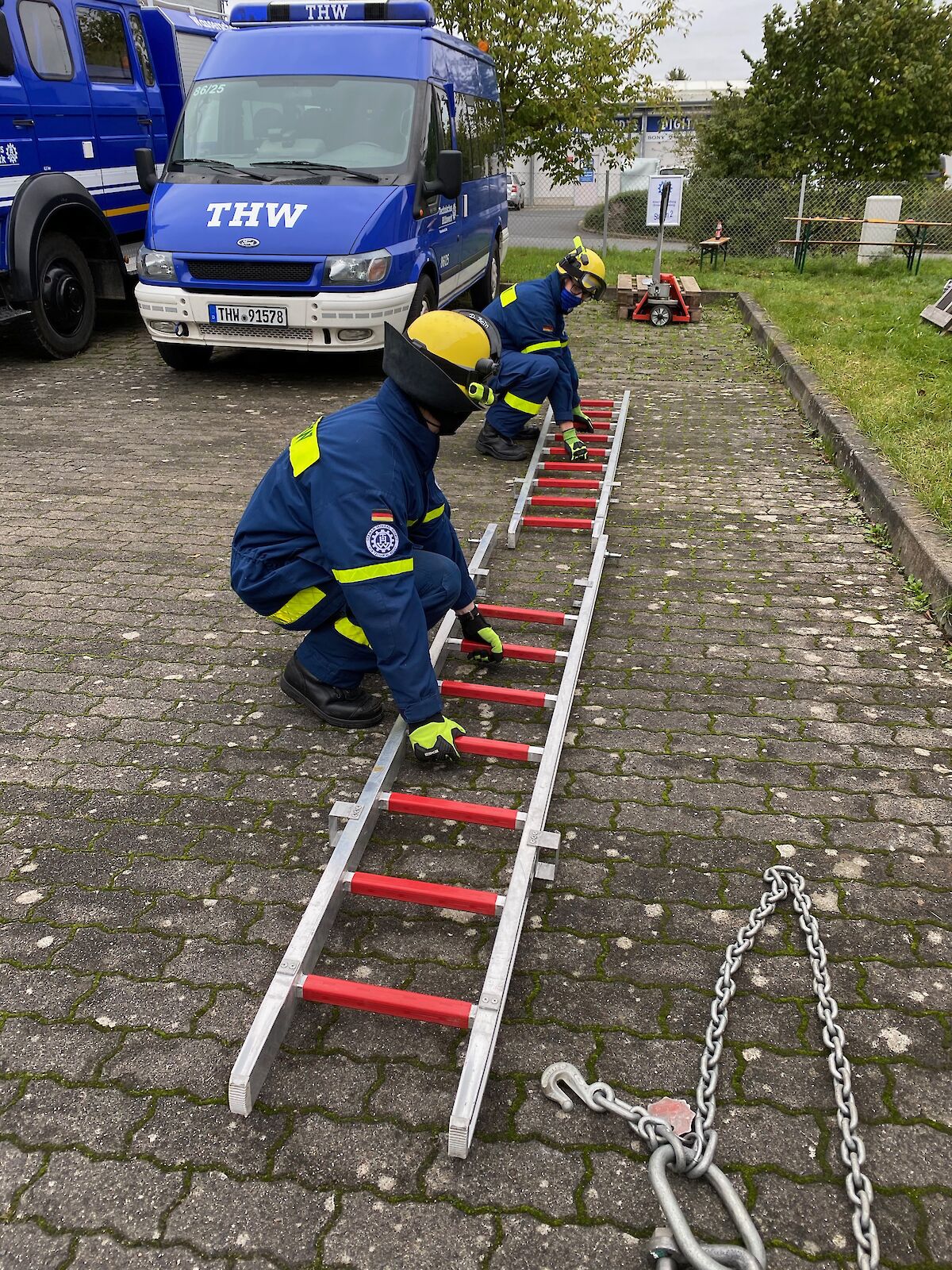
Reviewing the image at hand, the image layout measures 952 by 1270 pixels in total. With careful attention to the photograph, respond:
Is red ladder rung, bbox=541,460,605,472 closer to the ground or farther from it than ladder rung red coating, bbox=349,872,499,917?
closer to the ground

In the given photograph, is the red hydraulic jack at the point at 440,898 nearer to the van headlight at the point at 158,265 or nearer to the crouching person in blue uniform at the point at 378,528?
the crouching person in blue uniform at the point at 378,528

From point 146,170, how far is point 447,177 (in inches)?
112

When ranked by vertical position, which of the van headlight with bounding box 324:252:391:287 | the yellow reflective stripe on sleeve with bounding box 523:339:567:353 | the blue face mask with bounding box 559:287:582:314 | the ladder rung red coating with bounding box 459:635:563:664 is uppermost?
the van headlight with bounding box 324:252:391:287

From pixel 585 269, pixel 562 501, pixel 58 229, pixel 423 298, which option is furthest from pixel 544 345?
pixel 58 229

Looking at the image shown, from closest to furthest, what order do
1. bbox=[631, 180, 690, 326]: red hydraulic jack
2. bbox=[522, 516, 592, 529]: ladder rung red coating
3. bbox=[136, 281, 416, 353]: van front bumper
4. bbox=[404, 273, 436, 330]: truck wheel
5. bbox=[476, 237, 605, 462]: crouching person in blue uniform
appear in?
bbox=[522, 516, 592, 529]: ladder rung red coating
bbox=[476, 237, 605, 462]: crouching person in blue uniform
bbox=[136, 281, 416, 353]: van front bumper
bbox=[404, 273, 436, 330]: truck wheel
bbox=[631, 180, 690, 326]: red hydraulic jack

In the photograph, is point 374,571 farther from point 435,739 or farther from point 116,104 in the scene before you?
point 116,104

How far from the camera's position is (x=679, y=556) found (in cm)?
534

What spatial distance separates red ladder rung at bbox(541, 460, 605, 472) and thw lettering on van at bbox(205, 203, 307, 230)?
9.73ft

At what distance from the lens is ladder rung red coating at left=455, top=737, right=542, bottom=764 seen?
335cm

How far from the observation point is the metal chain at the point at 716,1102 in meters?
2.04

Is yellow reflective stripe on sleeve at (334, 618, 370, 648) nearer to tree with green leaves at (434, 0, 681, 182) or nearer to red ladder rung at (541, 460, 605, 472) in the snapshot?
red ladder rung at (541, 460, 605, 472)

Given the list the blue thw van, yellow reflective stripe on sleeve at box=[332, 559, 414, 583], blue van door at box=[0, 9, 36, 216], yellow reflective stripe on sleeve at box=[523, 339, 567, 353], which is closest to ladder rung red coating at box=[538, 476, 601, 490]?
yellow reflective stripe on sleeve at box=[523, 339, 567, 353]

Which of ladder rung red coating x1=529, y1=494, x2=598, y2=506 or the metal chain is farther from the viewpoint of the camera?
ladder rung red coating x1=529, y1=494, x2=598, y2=506

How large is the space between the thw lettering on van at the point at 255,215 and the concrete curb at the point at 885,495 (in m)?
4.49
